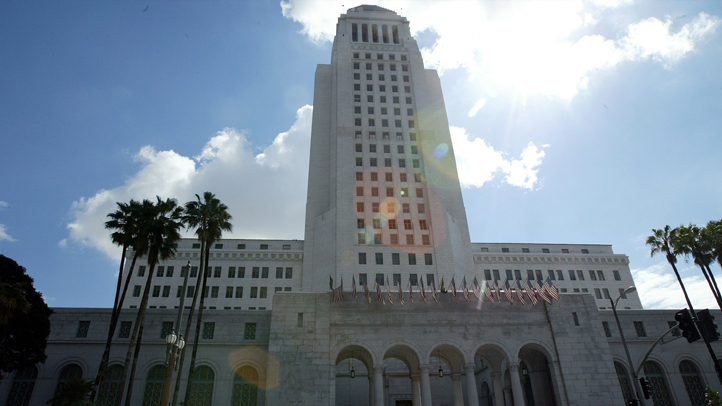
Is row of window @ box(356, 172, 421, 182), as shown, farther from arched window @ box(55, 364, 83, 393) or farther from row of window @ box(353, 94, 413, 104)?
arched window @ box(55, 364, 83, 393)

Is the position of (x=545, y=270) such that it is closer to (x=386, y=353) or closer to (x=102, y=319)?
(x=386, y=353)

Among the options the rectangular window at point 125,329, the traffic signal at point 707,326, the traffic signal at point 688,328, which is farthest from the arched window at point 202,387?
the traffic signal at point 707,326

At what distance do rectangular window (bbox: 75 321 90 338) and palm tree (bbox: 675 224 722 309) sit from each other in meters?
56.4

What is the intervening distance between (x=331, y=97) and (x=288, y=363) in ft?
177

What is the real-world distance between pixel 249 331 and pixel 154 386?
8707mm

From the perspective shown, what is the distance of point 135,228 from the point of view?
3497 centimetres

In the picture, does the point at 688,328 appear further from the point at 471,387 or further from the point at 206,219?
the point at 206,219

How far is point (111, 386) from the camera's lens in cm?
3653

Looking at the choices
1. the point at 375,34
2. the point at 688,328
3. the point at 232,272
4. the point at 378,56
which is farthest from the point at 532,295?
the point at 375,34

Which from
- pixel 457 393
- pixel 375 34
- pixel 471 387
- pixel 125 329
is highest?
pixel 375 34

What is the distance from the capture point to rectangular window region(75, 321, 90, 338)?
1492 inches

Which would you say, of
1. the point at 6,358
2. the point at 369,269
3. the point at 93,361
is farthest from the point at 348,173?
the point at 6,358

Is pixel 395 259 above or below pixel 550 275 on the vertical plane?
below

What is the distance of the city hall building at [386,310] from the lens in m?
35.2
